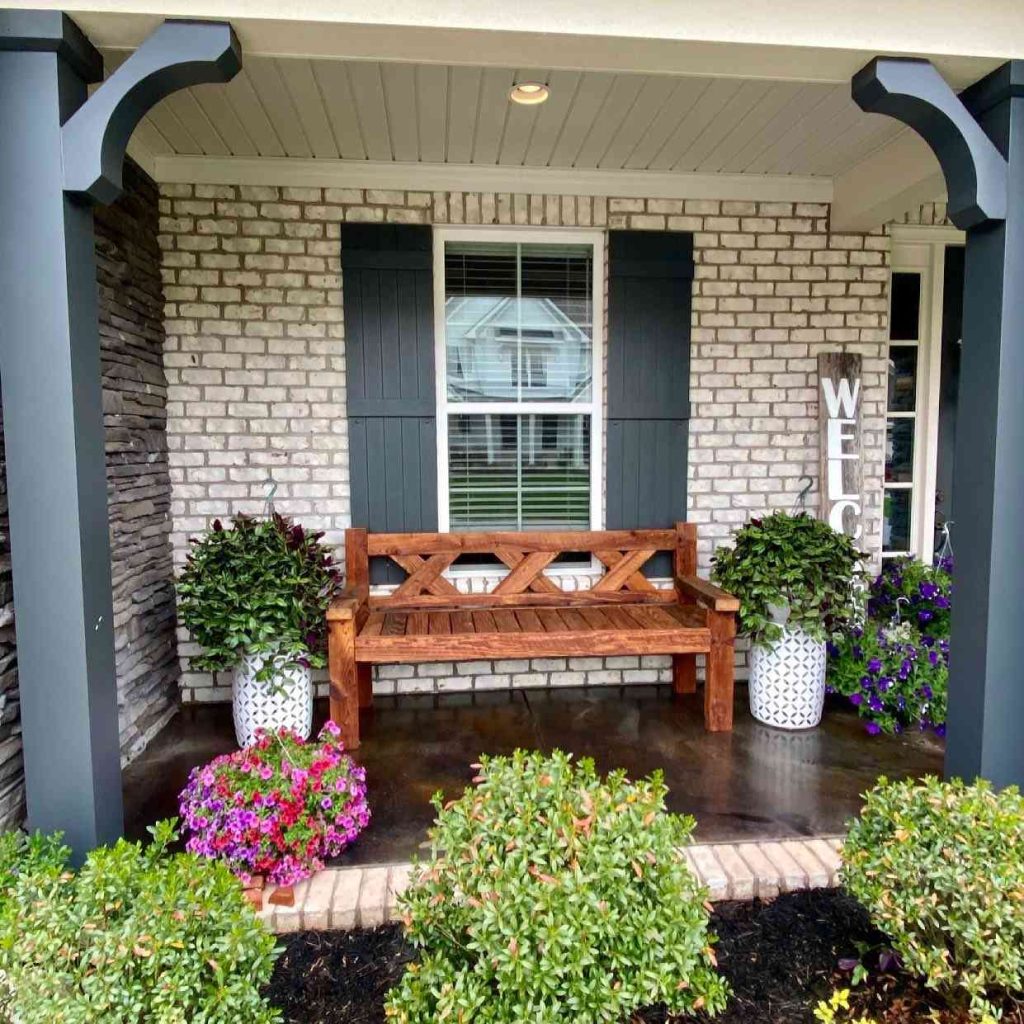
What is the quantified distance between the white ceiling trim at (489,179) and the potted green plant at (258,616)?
164 centimetres

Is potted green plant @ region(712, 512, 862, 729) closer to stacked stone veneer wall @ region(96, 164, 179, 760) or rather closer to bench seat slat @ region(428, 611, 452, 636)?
bench seat slat @ region(428, 611, 452, 636)

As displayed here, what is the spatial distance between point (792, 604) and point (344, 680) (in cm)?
198

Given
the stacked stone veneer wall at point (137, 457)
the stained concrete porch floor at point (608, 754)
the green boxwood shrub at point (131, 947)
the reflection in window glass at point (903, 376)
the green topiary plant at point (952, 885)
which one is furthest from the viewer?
the reflection in window glass at point (903, 376)

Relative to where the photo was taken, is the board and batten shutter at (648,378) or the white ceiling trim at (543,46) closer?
the white ceiling trim at (543,46)

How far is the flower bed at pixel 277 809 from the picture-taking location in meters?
1.92

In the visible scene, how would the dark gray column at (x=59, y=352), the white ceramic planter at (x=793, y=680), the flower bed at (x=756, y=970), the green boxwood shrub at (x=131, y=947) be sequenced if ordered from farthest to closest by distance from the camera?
the white ceramic planter at (x=793, y=680) → the dark gray column at (x=59, y=352) → the flower bed at (x=756, y=970) → the green boxwood shrub at (x=131, y=947)

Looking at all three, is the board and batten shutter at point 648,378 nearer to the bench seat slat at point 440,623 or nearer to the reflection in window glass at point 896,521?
the bench seat slat at point 440,623

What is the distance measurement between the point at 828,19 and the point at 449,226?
1.89 meters

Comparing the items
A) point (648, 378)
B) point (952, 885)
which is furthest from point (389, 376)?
point (952, 885)

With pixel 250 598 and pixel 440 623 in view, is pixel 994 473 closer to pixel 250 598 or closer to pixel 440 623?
pixel 440 623

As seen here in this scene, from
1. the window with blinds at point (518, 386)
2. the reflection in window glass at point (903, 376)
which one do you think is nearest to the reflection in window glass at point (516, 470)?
the window with blinds at point (518, 386)

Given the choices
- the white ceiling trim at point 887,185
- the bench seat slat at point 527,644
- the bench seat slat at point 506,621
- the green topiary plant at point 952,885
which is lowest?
the green topiary plant at point 952,885

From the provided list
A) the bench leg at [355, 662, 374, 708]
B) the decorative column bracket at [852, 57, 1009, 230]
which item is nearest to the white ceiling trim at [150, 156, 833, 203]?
the decorative column bracket at [852, 57, 1009, 230]

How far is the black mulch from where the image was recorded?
1.58 meters
